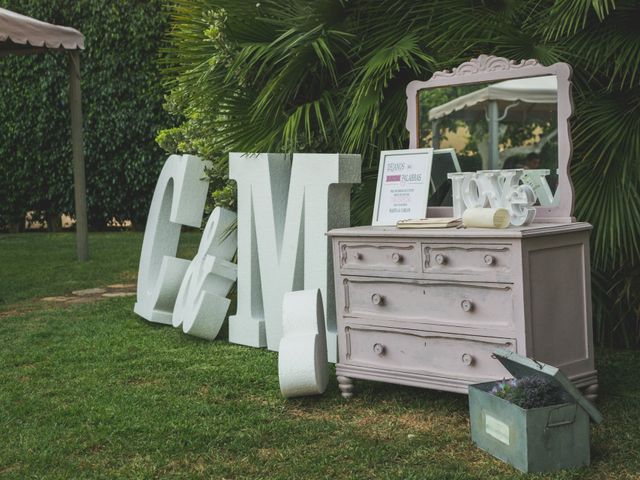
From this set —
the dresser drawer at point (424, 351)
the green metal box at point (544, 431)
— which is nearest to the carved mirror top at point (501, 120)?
the dresser drawer at point (424, 351)

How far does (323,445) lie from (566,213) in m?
1.37

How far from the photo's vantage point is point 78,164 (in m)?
8.64

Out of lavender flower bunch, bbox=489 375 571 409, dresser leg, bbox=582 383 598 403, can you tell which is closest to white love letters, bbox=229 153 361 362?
dresser leg, bbox=582 383 598 403

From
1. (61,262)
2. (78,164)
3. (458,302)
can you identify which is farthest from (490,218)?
(78,164)

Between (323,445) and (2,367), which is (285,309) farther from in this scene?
(2,367)

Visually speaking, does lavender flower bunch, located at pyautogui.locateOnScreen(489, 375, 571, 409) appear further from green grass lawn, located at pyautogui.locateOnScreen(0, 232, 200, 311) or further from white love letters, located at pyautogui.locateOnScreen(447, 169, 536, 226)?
green grass lawn, located at pyautogui.locateOnScreen(0, 232, 200, 311)

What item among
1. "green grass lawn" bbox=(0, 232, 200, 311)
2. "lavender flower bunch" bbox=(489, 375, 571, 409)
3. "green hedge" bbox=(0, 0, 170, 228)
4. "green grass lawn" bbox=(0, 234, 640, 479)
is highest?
"green hedge" bbox=(0, 0, 170, 228)

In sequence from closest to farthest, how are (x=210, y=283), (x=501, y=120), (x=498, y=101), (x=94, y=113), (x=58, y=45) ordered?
(x=498, y=101)
(x=501, y=120)
(x=210, y=283)
(x=58, y=45)
(x=94, y=113)

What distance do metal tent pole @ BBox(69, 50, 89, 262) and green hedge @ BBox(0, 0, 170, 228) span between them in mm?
1859

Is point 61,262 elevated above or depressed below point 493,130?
below

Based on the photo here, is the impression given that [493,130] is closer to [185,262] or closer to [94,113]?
[185,262]

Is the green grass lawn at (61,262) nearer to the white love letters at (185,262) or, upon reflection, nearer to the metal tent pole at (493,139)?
the white love letters at (185,262)

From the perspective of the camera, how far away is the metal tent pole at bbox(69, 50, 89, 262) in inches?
333

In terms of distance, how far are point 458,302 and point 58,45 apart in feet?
18.2
